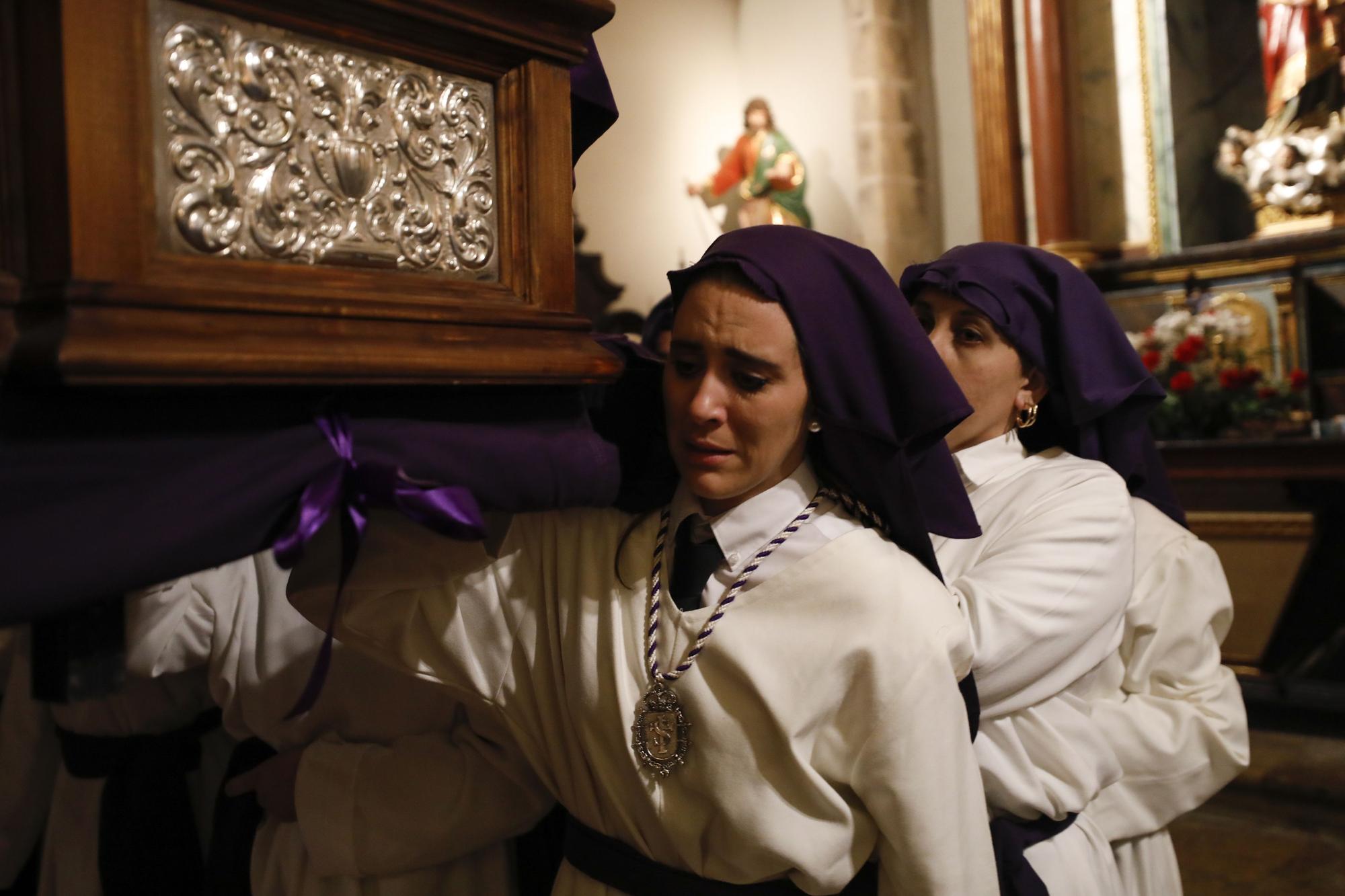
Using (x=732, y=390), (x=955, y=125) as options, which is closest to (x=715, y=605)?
(x=732, y=390)

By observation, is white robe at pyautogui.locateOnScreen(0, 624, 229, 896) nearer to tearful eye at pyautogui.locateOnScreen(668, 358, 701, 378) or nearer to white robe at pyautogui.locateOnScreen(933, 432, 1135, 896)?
tearful eye at pyautogui.locateOnScreen(668, 358, 701, 378)

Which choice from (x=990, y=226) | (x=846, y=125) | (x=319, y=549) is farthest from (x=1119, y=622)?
(x=846, y=125)

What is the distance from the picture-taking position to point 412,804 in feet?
6.42

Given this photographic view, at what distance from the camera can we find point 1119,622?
2.24m

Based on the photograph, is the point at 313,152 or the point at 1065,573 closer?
the point at 313,152

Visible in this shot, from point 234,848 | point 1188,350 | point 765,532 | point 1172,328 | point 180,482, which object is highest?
point 1172,328

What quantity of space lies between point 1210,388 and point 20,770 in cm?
609

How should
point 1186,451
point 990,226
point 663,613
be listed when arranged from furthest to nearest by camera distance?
point 990,226 < point 1186,451 < point 663,613

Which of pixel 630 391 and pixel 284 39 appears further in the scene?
pixel 630 391

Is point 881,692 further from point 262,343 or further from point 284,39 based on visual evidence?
point 284,39

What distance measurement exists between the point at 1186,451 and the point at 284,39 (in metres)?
6.11

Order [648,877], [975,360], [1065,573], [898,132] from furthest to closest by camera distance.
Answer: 1. [898,132]
2. [975,360]
3. [1065,573]
4. [648,877]

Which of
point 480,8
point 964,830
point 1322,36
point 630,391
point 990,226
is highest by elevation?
point 1322,36

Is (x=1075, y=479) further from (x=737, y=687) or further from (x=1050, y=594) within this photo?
(x=737, y=687)
